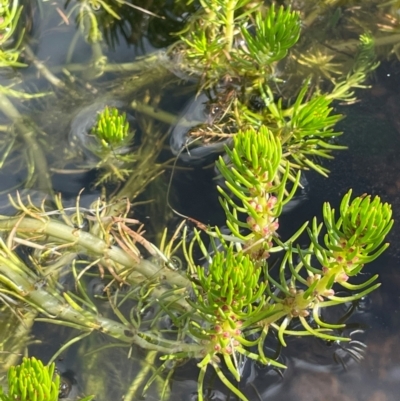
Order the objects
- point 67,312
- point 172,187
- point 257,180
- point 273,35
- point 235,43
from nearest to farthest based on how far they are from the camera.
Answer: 1. point 257,180
2. point 67,312
3. point 273,35
4. point 172,187
5. point 235,43

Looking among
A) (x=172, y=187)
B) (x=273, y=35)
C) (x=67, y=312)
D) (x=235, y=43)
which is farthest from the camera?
(x=235, y=43)

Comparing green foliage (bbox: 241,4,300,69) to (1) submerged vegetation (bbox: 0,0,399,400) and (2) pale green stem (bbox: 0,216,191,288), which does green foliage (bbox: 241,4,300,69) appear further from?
(2) pale green stem (bbox: 0,216,191,288)

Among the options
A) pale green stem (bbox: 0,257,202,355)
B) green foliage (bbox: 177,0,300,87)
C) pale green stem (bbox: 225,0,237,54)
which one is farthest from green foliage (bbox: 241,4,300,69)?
pale green stem (bbox: 0,257,202,355)

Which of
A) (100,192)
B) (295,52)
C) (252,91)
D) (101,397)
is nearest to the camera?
(101,397)

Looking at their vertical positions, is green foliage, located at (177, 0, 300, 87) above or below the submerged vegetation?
above

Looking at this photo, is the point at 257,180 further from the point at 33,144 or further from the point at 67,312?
the point at 33,144

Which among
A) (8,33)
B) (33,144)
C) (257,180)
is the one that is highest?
(8,33)

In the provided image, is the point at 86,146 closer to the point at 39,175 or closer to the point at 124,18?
the point at 39,175

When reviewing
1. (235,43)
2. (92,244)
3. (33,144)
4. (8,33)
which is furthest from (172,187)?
(8,33)

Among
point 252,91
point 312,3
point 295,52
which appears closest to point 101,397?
point 252,91
